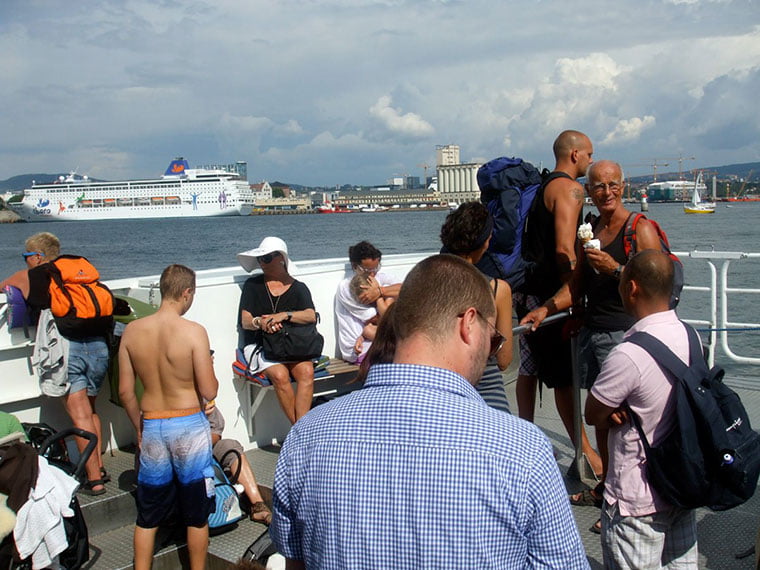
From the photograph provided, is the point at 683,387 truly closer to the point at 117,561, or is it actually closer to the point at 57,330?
the point at 117,561

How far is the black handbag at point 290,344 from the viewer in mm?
4438

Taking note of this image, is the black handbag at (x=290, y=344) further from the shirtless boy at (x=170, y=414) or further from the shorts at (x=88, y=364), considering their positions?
the shirtless boy at (x=170, y=414)

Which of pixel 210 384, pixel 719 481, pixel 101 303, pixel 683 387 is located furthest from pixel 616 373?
pixel 101 303

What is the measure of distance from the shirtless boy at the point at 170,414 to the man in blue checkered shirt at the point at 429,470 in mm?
1945

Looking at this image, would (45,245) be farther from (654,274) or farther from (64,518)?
(654,274)

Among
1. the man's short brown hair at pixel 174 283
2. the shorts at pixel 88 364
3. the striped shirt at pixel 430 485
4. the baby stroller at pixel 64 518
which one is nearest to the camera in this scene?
the striped shirt at pixel 430 485

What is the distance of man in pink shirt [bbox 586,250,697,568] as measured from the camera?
2.42 meters

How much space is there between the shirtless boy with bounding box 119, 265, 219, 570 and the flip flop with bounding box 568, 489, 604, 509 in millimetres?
1841

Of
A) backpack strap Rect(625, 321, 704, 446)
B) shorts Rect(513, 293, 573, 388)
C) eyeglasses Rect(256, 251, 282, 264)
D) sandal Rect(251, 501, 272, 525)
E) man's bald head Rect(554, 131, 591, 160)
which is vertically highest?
man's bald head Rect(554, 131, 591, 160)

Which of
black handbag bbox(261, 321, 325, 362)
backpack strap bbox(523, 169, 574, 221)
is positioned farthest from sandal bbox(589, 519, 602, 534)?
black handbag bbox(261, 321, 325, 362)

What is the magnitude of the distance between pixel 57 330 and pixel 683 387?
325cm

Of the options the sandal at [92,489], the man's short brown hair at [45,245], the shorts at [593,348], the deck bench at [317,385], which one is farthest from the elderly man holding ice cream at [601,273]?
the man's short brown hair at [45,245]

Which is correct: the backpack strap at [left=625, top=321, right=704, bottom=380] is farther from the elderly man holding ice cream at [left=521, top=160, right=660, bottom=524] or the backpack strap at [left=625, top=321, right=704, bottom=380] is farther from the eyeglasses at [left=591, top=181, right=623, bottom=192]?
the eyeglasses at [left=591, top=181, right=623, bottom=192]

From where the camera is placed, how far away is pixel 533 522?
127 centimetres
